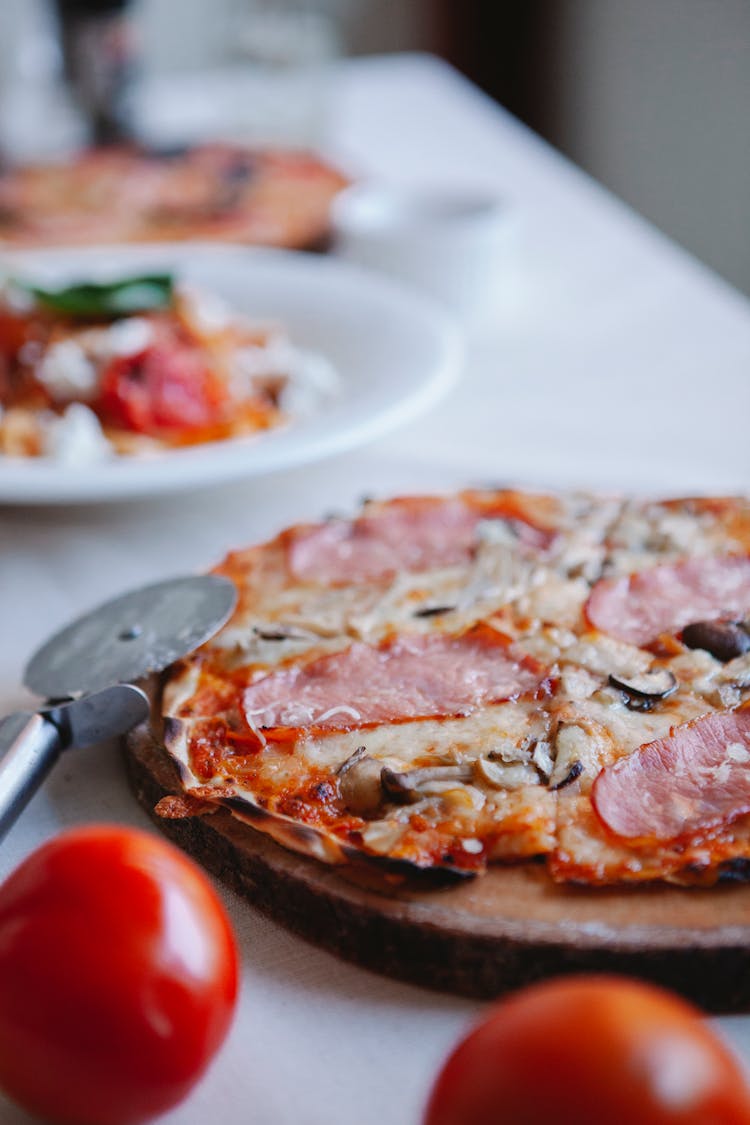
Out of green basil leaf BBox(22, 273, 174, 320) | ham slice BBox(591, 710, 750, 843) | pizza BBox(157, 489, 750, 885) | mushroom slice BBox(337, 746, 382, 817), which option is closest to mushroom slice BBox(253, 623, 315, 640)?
pizza BBox(157, 489, 750, 885)

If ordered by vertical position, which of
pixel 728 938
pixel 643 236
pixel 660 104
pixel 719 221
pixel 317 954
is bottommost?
pixel 719 221

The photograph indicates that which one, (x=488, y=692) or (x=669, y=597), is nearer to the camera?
(x=488, y=692)

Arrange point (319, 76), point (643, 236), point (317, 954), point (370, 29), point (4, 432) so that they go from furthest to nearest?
point (370, 29) → point (319, 76) → point (643, 236) → point (4, 432) → point (317, 954)

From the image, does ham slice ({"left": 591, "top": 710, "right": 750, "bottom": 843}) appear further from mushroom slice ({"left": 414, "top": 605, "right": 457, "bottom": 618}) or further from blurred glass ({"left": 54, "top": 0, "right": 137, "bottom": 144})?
blurred glass ({"left": 54, "top": 0, "right": 137, "bottom": 144})

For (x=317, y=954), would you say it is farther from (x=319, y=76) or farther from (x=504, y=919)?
(x=319, y=76)

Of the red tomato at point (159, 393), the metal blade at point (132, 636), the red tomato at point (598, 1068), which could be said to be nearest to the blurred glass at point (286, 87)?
the red tomato at point (159, 393)

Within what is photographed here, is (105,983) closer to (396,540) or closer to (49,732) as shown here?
(49,732)

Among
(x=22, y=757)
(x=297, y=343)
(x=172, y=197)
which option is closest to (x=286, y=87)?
(x=172, y=197)

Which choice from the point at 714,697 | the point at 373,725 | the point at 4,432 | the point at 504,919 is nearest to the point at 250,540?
the point at 4,432
